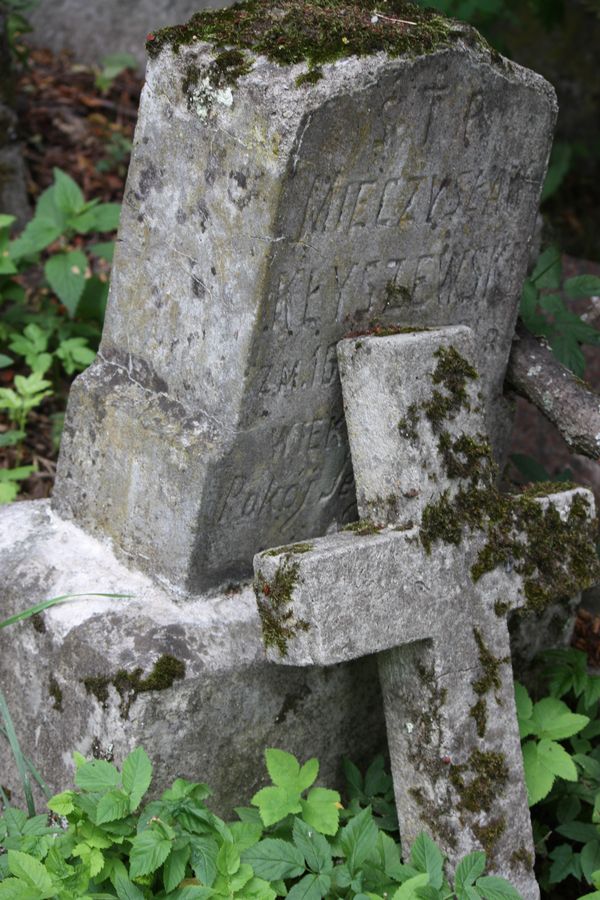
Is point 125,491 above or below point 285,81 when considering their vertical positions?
below

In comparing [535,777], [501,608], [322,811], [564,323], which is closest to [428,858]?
[322,811]

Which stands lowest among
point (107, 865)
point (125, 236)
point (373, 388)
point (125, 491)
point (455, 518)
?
point (107, 865)

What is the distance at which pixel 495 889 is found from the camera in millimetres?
2328

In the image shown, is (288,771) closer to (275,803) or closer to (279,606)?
(275,803)

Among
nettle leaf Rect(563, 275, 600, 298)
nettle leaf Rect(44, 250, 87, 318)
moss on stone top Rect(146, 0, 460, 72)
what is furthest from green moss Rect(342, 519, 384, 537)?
nettle leaf Rect(44, 250, 87, 318)

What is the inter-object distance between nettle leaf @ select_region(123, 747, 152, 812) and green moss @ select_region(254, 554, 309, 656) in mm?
347

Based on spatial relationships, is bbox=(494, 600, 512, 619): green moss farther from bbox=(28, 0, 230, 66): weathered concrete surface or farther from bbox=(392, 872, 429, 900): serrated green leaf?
bbox=(28, 0, 230, 66): weathered concrete surface

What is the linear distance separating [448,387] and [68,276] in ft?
5.66

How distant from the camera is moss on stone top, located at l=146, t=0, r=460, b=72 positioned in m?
2.29

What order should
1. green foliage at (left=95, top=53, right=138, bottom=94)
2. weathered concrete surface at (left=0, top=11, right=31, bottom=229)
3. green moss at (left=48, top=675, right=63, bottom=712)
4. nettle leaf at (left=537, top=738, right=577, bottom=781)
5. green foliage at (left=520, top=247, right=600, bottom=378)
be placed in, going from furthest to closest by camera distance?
green foliage at (left=95, top=53, right=138, bottom=94) → weathered concrete surface at (left=0, top=11, right=31, bottom=229) → green foliage at (left=520, top=247, right=600, bottom=378) → nettle leaf at (left=537, top=738, right=577, bottom=781) → green moss at (left=48, top=675, right=63, bottom=712)

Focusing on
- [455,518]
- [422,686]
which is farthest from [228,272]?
[422,686]

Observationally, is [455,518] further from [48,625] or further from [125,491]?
[48,625]

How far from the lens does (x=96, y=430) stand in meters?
2.70

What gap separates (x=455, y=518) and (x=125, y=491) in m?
0.78
